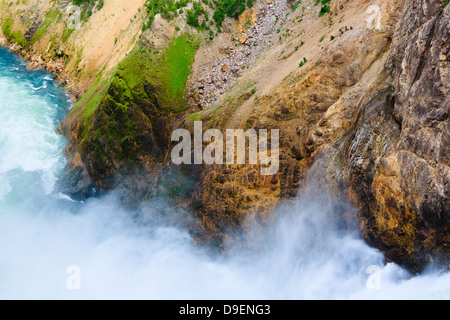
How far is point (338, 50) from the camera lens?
24000 mm

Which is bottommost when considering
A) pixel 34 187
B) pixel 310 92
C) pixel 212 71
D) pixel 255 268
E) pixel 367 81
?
pixel 34 187

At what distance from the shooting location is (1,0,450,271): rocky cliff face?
1734 centimetres

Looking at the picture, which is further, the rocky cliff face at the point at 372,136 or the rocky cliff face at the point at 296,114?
the rocky cliff face at the point at 296,114

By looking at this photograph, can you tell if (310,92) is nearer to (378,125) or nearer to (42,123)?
(378,125)

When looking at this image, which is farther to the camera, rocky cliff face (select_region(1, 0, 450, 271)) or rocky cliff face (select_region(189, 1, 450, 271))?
rocky cliff face (select_region(1, 0, 450, 271))

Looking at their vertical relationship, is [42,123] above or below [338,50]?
below

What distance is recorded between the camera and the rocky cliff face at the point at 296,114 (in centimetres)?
1734

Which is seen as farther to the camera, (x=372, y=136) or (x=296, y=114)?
(x=296, y=114)

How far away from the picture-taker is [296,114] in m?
25.0

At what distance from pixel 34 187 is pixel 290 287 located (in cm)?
2376

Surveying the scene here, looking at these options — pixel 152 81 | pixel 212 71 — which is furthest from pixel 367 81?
pixel 152 81

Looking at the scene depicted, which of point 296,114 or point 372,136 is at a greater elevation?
point 372,136

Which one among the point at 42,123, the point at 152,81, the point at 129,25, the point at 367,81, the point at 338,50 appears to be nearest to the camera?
the point at 367,81

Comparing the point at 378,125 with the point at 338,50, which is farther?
the point at 338,50
